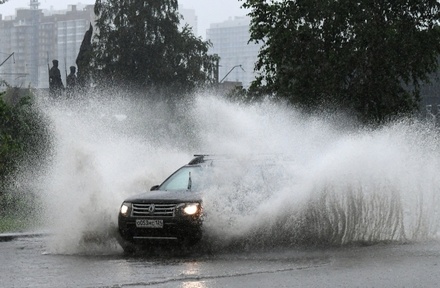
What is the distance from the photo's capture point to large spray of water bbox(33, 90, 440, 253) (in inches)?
682

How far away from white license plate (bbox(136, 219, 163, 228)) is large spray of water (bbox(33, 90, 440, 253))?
0.70 m

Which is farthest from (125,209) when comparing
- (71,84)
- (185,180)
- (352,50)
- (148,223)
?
(71,84)

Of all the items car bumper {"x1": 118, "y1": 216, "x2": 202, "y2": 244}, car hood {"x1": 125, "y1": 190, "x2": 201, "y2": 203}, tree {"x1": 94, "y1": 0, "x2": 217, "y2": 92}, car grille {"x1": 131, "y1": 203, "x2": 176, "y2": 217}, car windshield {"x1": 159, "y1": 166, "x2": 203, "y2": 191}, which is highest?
tree {"x1": 94, "y1": 0, "x2": 217, "y2": 92}

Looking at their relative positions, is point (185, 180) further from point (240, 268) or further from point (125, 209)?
point (240, 268)

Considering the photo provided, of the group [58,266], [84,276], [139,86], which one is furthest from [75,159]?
[139,86]

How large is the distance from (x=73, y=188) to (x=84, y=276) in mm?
5629

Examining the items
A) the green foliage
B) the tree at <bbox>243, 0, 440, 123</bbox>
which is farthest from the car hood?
the tree at <bbox>243, 0, 440, 123</bbox>

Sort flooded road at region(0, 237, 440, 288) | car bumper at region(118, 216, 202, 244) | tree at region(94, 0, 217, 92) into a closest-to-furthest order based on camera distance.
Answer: flooded road at region(0, 237, 440, 288)
car bumper at region(118, 216, 202, 244)
tree at region(94, 0, 217, 92)

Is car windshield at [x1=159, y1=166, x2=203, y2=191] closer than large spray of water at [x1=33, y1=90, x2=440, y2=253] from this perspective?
No

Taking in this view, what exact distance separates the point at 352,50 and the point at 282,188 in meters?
25.1

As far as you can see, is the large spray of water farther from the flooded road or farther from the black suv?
the flooded road

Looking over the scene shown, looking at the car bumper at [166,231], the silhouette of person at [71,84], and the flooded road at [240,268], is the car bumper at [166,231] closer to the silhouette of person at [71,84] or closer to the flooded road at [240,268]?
the flooded road at [240,268]

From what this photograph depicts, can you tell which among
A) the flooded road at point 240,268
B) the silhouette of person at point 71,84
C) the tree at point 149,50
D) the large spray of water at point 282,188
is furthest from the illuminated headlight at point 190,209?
the tree at point 149,50

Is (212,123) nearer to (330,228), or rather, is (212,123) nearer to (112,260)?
(330,228)
